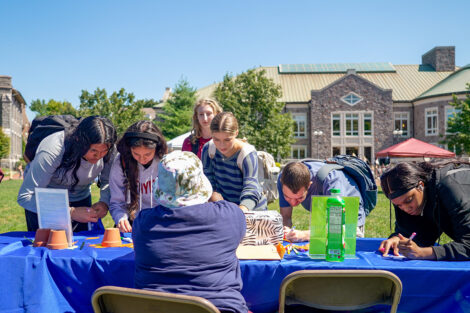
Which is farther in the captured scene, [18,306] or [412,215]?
[412,215]

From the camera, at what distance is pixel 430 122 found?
111 ft

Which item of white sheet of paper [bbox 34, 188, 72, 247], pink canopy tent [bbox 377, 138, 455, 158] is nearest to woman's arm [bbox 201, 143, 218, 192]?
white sheet of paper [bbox 34, 188, 72, 247]

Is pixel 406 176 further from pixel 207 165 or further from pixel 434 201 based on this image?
pixel 207 165

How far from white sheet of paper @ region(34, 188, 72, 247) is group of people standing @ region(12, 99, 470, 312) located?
0.28 metres

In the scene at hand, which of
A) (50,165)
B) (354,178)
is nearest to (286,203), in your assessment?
(354,178)

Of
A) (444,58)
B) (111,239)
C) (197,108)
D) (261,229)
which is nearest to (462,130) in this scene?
(197,108)

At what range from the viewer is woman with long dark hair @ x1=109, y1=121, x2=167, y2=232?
2.79 m

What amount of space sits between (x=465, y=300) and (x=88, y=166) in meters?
2.51

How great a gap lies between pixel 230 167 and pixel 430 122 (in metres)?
35.1

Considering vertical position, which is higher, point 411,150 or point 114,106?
point 114,106

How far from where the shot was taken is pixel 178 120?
3666 cm

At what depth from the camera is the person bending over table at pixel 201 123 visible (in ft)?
Result: 12.1

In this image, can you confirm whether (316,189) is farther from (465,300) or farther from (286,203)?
(465,300)

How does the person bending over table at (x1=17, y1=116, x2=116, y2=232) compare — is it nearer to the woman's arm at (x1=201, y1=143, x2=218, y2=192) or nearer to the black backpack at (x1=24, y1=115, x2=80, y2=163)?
the black backpack at (x1=24, y1=115, x2=80, y2=163)
